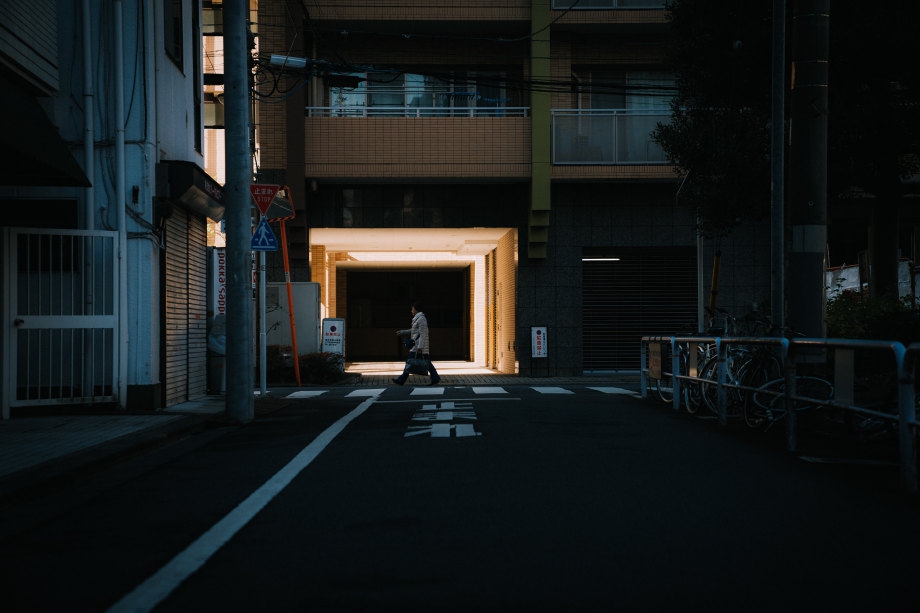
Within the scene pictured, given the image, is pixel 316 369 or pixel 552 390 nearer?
pixel 552 390

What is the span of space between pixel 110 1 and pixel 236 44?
1.92 meters

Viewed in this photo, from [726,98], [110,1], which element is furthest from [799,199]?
[110,1]

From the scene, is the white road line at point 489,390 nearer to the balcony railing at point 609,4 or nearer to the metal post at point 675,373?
the metal post at point 675,373

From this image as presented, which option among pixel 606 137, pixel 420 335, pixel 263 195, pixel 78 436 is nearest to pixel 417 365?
pixel 420 335

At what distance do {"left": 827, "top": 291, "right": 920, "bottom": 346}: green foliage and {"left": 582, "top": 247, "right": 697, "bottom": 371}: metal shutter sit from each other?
7491mm

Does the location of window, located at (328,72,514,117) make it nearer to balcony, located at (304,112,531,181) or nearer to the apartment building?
the apartment building

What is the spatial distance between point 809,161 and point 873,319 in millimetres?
3986

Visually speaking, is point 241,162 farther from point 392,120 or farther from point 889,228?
point 392,120

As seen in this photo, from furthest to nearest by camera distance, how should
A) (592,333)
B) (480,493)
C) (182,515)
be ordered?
(592,333), (480,493), (182,515)

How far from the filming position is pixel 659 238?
23.4 metres

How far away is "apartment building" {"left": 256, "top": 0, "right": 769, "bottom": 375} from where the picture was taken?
72.6 ft

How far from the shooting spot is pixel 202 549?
4.54 meters

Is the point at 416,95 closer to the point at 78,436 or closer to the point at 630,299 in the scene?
the point at 630,299

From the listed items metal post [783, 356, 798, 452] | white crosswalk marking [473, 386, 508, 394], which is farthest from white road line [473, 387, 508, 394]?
metal post [783, 356, 798, 452]
